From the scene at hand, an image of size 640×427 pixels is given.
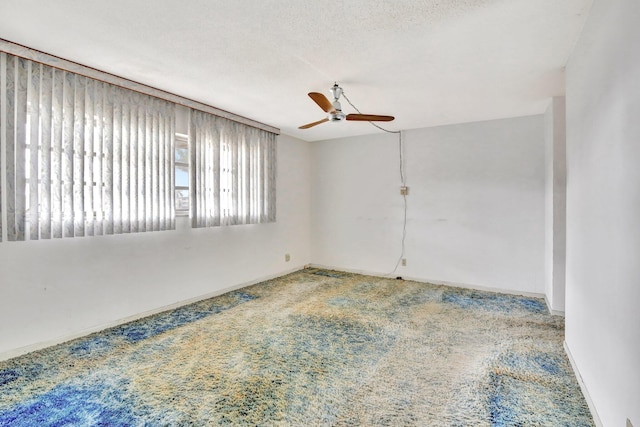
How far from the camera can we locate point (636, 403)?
1.21 m

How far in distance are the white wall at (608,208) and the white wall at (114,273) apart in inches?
147

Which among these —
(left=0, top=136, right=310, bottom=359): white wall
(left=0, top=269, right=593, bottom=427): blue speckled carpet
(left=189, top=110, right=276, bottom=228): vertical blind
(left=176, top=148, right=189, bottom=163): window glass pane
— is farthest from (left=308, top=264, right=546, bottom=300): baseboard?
(left=176, top=148, right=189, bottom=163): window glass pane

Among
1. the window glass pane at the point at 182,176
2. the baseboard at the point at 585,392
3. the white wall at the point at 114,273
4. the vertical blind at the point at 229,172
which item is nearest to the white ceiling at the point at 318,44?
the vertical blind at the point at 229,172

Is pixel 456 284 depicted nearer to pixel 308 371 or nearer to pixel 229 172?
pixel 308 371

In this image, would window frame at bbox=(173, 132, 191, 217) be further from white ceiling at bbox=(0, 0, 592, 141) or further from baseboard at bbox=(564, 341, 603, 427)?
baseboard at bbox=(564, 341, 603, 427)

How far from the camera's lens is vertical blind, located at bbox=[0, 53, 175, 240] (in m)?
2.36

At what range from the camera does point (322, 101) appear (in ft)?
8.70

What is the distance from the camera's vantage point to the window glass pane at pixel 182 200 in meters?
3.65

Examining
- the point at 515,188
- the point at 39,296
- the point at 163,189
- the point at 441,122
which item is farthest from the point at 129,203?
the point at 515,188

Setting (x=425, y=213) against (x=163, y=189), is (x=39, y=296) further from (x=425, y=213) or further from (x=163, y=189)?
(x=425, y=213)

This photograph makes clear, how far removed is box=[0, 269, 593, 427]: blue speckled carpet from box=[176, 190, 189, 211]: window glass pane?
1.19 metres

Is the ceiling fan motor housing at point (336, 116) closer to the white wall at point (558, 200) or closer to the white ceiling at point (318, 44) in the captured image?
the white ceiling at point (318, 44)

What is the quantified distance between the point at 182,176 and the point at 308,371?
2646mm

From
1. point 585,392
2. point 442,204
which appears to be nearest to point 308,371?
point 585,392
